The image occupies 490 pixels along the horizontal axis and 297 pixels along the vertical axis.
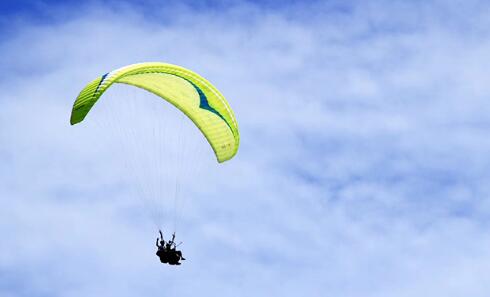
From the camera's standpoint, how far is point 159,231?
163ft

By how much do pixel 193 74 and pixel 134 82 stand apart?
2.51 meters

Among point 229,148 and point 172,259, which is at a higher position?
point 229,148

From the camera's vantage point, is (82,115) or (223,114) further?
(223,114)

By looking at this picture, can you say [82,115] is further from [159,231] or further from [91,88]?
[159,231]

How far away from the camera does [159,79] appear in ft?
168

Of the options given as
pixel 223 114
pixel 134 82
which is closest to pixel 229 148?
pixel 223 114

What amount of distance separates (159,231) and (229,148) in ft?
15.9

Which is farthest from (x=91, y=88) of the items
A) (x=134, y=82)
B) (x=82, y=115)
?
(x=134, y=82)

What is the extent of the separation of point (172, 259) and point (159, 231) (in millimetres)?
1330

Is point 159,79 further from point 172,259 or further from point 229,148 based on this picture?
point 172,259

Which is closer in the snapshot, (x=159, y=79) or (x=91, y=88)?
(x=91, y=88)

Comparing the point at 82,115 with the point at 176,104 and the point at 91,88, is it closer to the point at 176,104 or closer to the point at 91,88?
the point at 91,88

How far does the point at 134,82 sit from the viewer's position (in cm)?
5134

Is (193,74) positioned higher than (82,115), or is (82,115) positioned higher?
(193,74)
